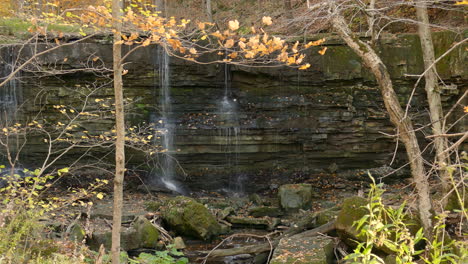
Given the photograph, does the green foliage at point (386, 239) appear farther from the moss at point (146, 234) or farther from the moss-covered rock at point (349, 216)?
the moss at point (146, 234)

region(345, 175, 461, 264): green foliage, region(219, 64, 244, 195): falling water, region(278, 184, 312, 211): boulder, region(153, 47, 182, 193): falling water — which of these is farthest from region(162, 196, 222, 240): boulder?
region(345, 175, 461, 264): green foliage

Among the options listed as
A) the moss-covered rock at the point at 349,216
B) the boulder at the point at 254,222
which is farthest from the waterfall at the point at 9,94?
the moss-covered rock at the point at 349,216

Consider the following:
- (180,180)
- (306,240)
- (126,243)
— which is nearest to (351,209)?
(306,240)

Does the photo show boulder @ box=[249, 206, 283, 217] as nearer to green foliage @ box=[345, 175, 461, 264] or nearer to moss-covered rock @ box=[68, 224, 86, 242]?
moss-covered rock @ box=[68, 224, 86, 242]

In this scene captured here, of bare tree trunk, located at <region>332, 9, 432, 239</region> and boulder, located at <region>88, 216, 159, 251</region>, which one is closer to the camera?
bare tree trunk, located at <region>332, 9, 432, 239</region>

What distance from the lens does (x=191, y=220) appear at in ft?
26.2

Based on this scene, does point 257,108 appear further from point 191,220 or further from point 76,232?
point 76,232

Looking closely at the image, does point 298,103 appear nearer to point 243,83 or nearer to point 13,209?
point 243,83

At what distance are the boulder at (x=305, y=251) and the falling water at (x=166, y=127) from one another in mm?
5796

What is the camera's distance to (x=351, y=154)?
1196 centimetres

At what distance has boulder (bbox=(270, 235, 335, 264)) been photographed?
5.49 m

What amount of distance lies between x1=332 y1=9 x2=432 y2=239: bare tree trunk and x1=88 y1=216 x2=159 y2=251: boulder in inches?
169

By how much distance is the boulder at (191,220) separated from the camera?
798cm

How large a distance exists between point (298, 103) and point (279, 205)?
3002 mm
